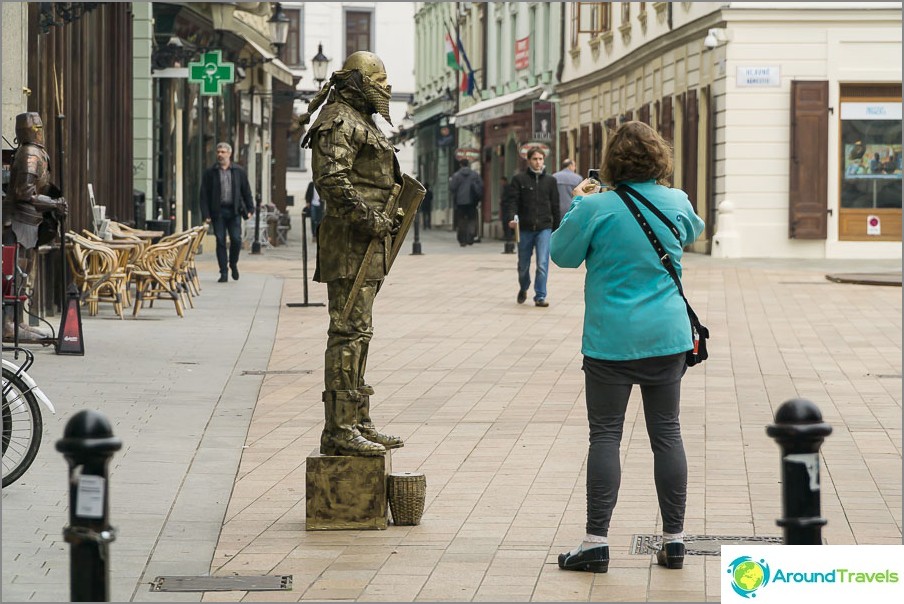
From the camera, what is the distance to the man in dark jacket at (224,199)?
22.3m

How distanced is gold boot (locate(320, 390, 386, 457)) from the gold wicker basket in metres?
0.15

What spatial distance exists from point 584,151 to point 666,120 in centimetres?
814

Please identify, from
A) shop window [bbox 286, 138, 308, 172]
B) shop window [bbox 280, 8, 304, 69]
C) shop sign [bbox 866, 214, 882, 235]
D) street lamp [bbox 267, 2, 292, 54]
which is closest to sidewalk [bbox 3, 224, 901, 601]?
shop sign [bbox 866, 214, 882, 235]

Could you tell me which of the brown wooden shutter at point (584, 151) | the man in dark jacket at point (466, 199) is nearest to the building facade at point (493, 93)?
the brown wooden shutter at point (584, 151)

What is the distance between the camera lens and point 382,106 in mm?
6992

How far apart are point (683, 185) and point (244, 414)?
81.2 ft

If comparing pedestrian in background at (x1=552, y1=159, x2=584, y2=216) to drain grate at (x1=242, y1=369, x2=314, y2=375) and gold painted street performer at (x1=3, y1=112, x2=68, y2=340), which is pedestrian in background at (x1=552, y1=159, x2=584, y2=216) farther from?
gold painted street performer at (x1=3, y1=112, x2=68, y2=340)

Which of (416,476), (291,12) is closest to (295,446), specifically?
(416,476)

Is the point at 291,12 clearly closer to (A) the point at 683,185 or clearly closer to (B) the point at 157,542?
(A) the point at 683,185

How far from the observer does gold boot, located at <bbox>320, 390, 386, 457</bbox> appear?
6.91m

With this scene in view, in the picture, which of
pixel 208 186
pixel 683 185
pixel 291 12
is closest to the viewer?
pixel 208 186

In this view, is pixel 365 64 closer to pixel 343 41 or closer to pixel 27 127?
pixel 27 127

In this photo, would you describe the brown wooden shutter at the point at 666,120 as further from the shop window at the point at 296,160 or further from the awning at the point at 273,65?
the shop window at the point at 296,160

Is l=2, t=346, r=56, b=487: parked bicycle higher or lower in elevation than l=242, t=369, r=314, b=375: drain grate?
higher
